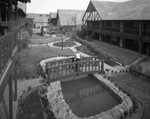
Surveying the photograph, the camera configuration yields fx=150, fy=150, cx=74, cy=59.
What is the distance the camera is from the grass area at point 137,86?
848 centimetres

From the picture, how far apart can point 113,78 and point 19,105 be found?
7.42 metres

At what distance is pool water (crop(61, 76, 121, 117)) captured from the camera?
8.70m

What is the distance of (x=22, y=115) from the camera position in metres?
7.13

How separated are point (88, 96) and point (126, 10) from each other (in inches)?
733

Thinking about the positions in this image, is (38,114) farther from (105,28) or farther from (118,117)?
(105,28)

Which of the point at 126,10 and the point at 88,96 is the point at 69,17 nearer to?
the point at 126,10

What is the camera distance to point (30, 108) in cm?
771

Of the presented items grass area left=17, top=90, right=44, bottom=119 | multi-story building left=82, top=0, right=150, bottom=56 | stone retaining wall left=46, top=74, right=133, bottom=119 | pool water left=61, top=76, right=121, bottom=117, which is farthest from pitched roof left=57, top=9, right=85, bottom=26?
grass area left=17, top=90, right=44, bottom=119

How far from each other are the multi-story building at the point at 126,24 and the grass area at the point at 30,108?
14966 mm

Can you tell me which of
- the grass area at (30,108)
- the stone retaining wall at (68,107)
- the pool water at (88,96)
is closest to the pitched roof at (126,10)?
the pool water at (88,96)

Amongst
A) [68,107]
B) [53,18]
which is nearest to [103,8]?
[68,107]

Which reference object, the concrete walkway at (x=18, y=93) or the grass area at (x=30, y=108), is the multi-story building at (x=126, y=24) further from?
the grass area at (x=30, y=108)

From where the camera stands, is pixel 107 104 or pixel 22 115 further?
pixel 107 104

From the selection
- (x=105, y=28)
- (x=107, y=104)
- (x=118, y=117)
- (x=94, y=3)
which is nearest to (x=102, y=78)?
(x=107, y=104)
